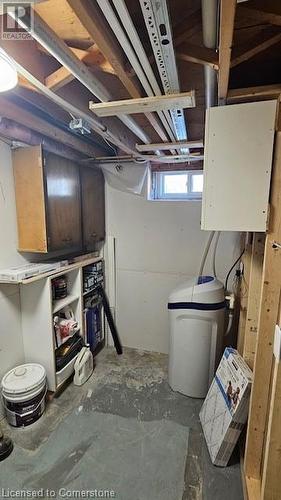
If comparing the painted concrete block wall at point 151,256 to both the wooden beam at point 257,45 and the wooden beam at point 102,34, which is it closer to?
the wooden beam at point 257,45

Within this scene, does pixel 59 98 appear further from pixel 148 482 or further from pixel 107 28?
pixel 148 482

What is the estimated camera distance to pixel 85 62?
3.80 feet

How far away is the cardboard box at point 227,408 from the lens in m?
1.61

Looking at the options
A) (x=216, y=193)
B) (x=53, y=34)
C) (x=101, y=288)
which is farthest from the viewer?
(x=101, y=288)

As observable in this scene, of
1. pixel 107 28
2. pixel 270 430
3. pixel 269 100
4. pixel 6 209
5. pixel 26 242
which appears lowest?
pixel 270 430

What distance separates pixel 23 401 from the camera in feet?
6.16

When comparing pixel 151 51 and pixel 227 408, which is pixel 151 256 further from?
pixel 151 51

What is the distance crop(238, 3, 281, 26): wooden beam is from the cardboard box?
5.90 ft

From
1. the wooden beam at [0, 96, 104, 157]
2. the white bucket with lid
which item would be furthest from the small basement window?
the white bucket with lid

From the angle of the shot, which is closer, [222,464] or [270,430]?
[270,430]

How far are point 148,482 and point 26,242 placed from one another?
1846 millimetres

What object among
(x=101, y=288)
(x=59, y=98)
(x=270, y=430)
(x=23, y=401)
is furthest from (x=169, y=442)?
(x=59, y=98)

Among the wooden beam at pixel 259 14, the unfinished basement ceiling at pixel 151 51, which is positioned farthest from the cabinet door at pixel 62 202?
the wooden beam at pixel 259 14

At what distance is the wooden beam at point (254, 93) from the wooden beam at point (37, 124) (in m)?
1.19
